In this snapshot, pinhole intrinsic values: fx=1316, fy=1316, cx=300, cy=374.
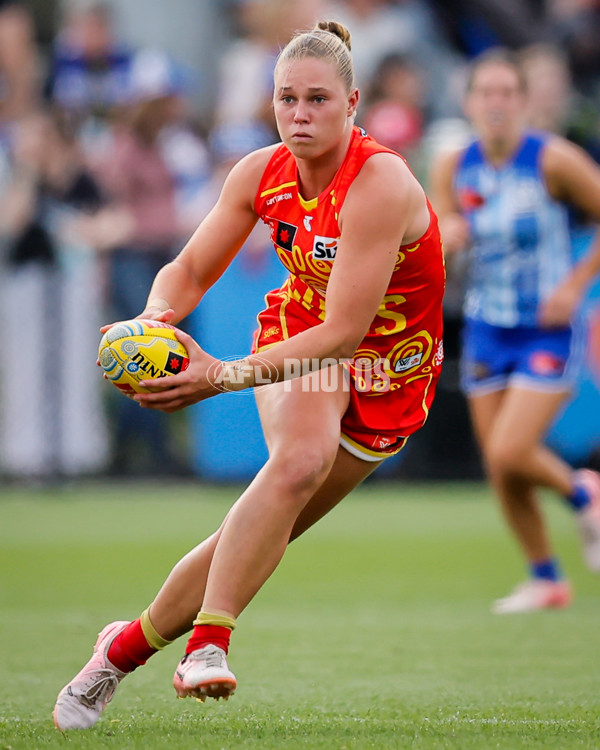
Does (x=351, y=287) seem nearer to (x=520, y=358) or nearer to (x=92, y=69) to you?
(x=520, y=358)

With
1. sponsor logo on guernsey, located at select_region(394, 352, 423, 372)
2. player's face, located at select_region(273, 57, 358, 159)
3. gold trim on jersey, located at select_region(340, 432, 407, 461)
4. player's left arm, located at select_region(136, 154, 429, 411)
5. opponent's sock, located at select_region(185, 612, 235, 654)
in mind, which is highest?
player's face, located at select_region(273, 57, 358, 159)

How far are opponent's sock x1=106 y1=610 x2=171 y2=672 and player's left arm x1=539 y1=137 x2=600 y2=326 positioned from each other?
348cm

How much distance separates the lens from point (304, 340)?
386cm

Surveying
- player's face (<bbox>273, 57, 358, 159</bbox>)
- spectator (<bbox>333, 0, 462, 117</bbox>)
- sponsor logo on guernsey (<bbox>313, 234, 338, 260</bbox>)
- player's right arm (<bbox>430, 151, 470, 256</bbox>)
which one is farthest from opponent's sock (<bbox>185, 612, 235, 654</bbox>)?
spectator (<bbox>333, 0, 462, 117</bbox>)

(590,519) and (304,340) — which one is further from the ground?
(304,340)

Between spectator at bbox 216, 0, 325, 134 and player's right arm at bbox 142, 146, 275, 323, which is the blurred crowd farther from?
player's right arm at bbox 142, 146, 275, 323

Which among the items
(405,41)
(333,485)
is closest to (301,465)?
(333,485)

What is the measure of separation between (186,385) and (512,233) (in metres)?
3.76

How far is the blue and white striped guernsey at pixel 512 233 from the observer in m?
7.02

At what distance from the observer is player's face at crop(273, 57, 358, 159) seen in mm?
3867

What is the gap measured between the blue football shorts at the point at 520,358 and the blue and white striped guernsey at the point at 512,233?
7 cm

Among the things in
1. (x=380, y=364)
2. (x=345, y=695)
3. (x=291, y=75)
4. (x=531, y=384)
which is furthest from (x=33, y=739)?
(x=531, y=384)

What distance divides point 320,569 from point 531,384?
1.88m

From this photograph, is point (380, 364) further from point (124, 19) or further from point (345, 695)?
point (124, 19)
